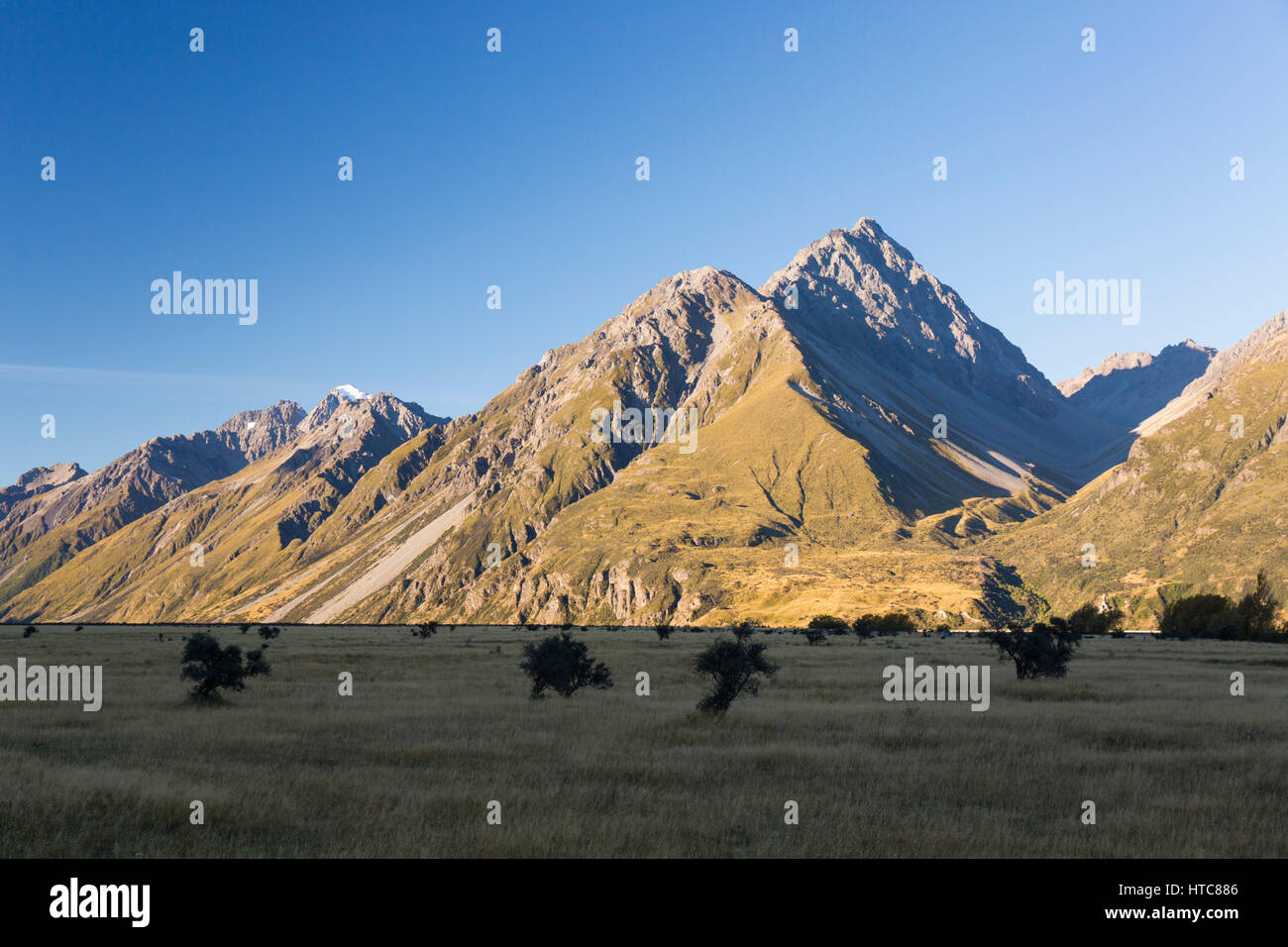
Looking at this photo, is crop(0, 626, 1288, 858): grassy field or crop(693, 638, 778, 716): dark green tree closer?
crop(0, 626, 1288, 858): grassy field

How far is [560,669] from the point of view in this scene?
1390 inches

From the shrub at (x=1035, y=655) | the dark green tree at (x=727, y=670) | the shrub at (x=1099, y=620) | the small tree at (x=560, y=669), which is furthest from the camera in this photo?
the shrub at (x=1099, y=620)

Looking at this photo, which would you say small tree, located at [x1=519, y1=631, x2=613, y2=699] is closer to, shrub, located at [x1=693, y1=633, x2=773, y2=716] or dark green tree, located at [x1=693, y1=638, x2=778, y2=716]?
shrub, located at [x1=693, y1=633, x2=773, y2=716]

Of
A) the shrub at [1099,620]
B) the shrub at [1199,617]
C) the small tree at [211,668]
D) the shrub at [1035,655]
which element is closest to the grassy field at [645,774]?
the small tree at [211,668]

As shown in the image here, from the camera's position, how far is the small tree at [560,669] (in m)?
35.1

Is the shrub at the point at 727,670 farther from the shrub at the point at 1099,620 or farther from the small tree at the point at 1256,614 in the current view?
the shrub at the point at 1099,620

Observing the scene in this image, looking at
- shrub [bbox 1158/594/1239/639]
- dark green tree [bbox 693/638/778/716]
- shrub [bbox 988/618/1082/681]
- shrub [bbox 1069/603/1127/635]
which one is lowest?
shrub [bbox 1069/603/1127/635]

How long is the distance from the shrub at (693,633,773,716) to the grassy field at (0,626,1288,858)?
1.19m

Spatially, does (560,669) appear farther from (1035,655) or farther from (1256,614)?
(1256,614)

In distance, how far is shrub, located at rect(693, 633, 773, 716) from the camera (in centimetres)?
2877

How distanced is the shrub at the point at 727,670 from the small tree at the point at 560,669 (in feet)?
21.4

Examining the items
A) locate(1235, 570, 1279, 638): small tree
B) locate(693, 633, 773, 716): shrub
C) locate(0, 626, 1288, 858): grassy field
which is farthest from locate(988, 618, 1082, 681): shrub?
locate(1235, 570, 1279, 638): small tree
